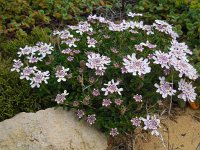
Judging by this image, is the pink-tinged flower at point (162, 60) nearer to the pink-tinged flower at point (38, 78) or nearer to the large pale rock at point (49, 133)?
the large pale rock at point (49, 133)

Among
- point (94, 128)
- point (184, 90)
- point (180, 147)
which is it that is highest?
point (184, 90)

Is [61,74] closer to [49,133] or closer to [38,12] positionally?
[49,133]

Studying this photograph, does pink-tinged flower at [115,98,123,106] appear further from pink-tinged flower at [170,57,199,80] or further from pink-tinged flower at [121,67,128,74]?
pink-tinged flower at [170,57,199,80]

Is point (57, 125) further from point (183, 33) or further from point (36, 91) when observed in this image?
point (183, 33)

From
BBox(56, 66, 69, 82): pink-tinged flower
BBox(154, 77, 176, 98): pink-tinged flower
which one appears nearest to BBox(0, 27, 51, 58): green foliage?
BBox(56, 66, 69, 82): pink-tinged flower

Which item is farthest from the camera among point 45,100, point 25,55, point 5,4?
point 5,4

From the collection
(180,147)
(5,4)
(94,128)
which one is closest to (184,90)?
(180,147)

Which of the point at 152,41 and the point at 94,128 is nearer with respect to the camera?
the point at 94,128

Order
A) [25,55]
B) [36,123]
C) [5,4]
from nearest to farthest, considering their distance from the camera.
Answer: [36,123]
[25,55]
[5,4]
